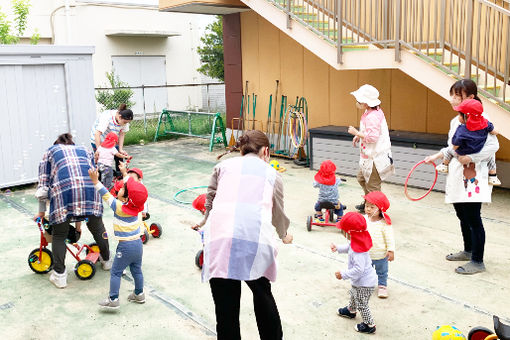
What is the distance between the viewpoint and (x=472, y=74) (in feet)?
23.1

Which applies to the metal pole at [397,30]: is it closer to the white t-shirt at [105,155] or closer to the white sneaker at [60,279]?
the white t-shirt at [105,155]

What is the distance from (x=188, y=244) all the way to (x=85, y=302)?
1654 millimetres

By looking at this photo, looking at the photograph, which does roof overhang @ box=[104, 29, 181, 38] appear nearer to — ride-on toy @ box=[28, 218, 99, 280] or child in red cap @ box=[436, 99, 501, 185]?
ride-on toy @ box=[28, 218, 99, 280]

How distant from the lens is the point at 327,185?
20.9ft

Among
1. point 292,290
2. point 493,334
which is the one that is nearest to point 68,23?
point 292,290

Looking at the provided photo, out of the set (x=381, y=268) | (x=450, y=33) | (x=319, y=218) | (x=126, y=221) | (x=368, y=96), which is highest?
(x=450, y=33)

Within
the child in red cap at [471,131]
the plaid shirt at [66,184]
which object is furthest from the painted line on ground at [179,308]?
the child in red cap at [471,131]

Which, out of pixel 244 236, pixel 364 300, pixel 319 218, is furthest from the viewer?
pixel 319 218

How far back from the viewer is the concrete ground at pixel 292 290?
13.3 ft

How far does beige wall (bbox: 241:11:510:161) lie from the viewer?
9031 millimetres

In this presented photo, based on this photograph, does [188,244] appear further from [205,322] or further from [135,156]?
[135,156]

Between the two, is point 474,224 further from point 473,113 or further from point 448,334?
point 448,334

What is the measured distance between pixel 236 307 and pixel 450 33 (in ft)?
17.9

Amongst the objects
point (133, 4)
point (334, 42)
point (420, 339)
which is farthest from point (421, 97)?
point (133, 4)
